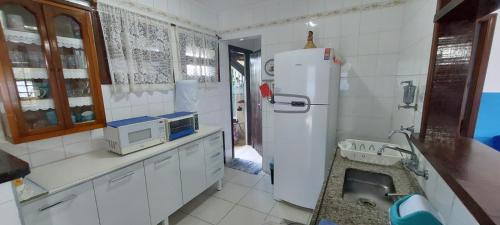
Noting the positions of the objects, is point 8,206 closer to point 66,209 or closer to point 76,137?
point 66,209

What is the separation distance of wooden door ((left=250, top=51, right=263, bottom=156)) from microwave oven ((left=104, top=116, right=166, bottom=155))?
1.97 metres

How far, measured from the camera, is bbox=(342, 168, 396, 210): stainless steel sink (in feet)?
3.94

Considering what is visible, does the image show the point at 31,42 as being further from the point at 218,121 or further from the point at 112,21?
the point at 218,121

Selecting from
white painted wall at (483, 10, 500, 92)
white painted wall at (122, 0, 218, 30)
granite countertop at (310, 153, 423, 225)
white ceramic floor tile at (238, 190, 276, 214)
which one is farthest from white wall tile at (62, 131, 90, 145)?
white painted wall at (483, 10, 500, 92)

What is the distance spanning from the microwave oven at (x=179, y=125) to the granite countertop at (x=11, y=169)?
105 cm

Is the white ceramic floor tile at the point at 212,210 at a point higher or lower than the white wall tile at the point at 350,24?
lower

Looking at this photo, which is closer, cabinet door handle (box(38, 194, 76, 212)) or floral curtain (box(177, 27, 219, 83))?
cabinet door handle (box(38, 194, 76, 212))

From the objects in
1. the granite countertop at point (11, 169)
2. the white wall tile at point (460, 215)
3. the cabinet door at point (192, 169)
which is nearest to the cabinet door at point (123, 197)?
the cabinet door at point (192, 169)

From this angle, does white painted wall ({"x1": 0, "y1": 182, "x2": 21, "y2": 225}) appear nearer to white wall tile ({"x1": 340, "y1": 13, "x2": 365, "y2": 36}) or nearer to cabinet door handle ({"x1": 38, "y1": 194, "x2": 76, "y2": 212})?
cabinet door handle ({"x1": 38, "y1": 194, "x2": 76, "y2": 212})

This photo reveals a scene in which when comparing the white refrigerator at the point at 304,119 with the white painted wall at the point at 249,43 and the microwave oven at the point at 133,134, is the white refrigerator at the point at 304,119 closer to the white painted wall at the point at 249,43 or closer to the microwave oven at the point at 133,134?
the microwave oven at the point at 133,134

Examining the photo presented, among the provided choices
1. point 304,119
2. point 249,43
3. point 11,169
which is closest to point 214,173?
point 304,119

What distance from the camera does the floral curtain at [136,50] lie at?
172 centimetres

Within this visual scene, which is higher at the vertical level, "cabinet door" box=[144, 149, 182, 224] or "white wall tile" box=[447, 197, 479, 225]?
"white wall tile" box=[447, 197, 479, 225]

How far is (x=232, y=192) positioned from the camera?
2457mm
